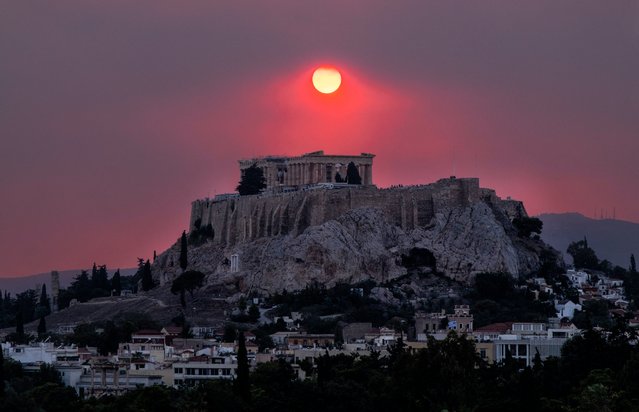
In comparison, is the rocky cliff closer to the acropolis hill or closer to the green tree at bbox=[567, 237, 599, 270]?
the acropolis hill

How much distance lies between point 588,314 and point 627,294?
379 inches

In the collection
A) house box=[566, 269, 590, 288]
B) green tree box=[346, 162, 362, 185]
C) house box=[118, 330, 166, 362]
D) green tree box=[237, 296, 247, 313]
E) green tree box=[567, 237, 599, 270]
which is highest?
green tree box=[346, 162, 362, 185]

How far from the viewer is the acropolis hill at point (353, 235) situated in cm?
9156

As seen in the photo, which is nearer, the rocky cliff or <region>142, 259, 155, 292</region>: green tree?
the rocky cliff

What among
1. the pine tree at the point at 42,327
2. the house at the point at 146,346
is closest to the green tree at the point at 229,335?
the house at the point at 146,346

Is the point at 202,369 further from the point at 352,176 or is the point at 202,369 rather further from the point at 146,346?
the point at 352,176

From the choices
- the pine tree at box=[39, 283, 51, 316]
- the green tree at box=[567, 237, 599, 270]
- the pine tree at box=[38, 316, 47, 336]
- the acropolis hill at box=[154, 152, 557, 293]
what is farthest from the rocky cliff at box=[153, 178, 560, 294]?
the pine tree at box=[39, 283, 51, 316]

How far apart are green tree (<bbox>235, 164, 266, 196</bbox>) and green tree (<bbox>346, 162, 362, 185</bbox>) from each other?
522 cm

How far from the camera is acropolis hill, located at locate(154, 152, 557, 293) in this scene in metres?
91.6

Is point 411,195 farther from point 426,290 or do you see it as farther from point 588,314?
point 588,314

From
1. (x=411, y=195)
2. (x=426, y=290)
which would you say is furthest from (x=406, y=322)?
(x=411, y=195)

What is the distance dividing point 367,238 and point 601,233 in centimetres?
7341

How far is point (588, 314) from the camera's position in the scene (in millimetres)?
86000

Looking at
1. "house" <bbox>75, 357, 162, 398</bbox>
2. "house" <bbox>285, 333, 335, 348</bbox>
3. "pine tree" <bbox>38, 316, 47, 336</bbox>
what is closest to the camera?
"house" <bbox>75, 357, 162, 398</bbox>
